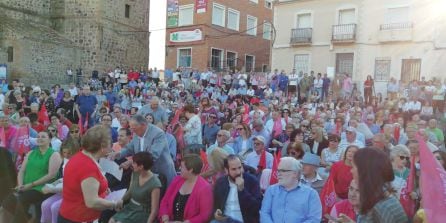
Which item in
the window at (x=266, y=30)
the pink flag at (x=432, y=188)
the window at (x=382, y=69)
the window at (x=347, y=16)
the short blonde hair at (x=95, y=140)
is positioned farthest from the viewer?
the window at (x=266, y=30)

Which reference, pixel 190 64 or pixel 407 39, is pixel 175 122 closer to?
pixel 407 39

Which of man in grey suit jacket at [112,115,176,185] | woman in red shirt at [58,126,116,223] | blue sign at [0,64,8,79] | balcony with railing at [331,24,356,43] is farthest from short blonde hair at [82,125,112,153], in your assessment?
balcony with railing at [331,24,356,43]

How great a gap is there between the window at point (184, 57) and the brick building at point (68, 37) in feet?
8.45

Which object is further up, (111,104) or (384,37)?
(384,37)

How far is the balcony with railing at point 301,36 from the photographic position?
2923cm

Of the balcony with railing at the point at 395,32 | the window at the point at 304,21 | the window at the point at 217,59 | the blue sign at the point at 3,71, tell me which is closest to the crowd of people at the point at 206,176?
the blue sign at the point at 3,71

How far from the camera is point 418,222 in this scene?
12.4ft

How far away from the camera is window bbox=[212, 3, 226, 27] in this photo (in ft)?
114

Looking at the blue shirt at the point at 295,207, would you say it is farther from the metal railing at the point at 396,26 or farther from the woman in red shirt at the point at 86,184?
the metal railing at the point at 396,26

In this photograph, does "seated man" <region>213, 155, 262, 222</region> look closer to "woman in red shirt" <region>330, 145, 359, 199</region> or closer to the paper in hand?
"woman in red shirt" <region>330, 145, 359, 199</region>

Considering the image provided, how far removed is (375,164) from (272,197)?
187 centimetres

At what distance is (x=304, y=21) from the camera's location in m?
29.9

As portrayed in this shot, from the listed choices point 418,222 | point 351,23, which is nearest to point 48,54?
point 351,23

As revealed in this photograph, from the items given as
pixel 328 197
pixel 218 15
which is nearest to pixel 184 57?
pixel 218 15
